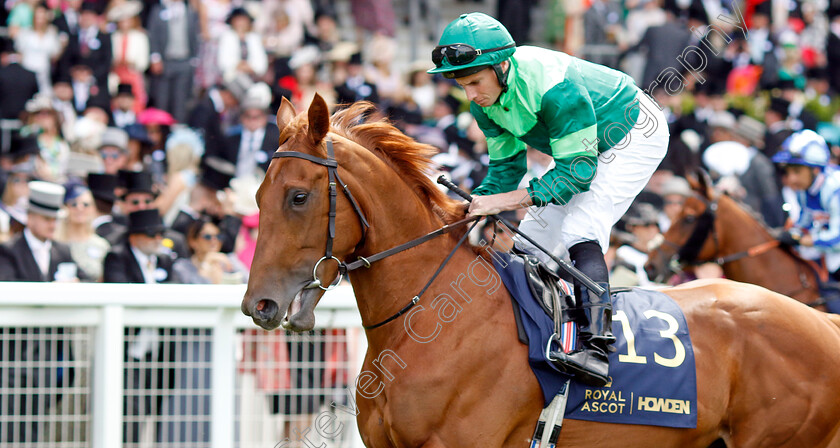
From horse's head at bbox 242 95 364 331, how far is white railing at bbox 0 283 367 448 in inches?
57.2

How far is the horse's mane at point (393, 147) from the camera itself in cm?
368

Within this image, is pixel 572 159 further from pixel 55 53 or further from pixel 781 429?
pixel 55 53

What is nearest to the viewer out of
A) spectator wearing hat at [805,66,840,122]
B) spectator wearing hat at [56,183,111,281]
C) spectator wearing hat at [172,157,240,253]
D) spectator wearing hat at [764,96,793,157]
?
spectator wearing hat at [56,183,111,281]

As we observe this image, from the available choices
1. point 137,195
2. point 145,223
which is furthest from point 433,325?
point 137,195

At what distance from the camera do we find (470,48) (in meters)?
3.58

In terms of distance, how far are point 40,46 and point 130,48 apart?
942 mm

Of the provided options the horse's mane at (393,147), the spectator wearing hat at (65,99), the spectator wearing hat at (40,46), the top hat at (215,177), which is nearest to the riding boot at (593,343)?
the horse's mane at (393,147)

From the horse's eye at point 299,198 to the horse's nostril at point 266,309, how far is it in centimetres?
35

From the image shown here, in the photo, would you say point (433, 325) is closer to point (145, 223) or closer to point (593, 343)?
point (593, 343)

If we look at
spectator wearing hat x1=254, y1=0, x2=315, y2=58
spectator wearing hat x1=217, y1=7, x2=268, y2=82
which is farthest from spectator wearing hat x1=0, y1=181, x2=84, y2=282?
spectator wearing hat x1=254, y1=0, x2=315, y2=58

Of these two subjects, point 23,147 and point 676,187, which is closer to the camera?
point 23,147

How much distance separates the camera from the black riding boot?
3.58 metres

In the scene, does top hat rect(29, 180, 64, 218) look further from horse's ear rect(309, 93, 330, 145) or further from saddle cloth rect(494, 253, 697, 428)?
saddle cloth rect(494, 253, 697, 428)

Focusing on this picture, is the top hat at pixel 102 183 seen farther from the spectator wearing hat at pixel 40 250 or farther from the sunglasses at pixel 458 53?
the sunglasses at pixel 458 53
